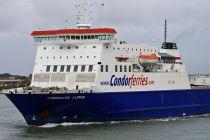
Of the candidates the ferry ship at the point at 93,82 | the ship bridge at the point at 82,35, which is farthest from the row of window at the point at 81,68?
the ship bridge at the point at 82,35

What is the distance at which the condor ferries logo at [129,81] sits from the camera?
30.0 metres

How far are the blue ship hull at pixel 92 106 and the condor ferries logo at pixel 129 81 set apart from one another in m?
0.54

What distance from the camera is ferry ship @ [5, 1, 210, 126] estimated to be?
92.5ft

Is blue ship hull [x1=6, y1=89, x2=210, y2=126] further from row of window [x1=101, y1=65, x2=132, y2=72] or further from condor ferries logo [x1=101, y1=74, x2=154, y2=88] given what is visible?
row of window [x1=101, y1=65, x2=132, y2=72]

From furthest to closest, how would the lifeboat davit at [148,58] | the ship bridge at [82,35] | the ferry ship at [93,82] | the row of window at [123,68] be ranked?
1. the lifeboat davit at [148,58]
2. the row of window at [123,68]
3. the ship bridge at [82,35]
4. the ferry ship at [93,82]

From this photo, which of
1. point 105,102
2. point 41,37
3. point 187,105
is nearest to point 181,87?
point 187,105

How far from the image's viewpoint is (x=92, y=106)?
28.6 metres

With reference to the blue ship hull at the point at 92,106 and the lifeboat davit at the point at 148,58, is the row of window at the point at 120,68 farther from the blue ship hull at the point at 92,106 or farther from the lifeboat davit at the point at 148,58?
the lifeboat davit at the point at 148,58

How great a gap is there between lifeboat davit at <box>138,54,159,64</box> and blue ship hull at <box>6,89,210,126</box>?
6.56 ft

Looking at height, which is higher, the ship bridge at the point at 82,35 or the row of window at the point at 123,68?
the ship bridge at the point at 82,35

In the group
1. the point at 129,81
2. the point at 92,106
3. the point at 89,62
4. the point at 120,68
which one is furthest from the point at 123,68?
the point at 92,106

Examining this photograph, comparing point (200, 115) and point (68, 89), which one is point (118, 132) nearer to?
point (68, 89)

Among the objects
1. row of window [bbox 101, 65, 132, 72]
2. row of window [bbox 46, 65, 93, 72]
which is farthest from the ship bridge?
row of window [bbox 101, 65, 132, 72]

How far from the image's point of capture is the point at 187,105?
34938 mm
